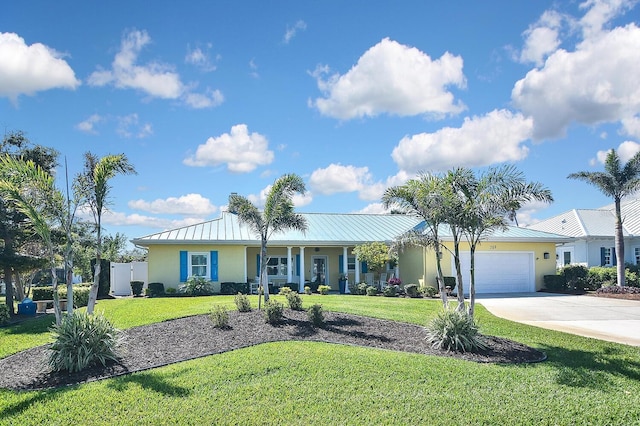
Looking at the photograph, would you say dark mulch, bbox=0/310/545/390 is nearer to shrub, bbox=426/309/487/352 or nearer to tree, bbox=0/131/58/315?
shrub, bbox=426/309/487/352

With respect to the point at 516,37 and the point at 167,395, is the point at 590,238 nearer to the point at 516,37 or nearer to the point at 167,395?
the point at 516,37

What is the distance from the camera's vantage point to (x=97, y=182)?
28.3 ft

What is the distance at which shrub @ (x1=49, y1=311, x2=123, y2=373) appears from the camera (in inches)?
297

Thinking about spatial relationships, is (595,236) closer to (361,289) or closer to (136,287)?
(361,289)

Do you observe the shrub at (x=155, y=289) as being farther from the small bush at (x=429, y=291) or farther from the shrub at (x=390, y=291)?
the small bush at (x=429, y=291)

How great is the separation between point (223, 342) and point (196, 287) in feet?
38.7

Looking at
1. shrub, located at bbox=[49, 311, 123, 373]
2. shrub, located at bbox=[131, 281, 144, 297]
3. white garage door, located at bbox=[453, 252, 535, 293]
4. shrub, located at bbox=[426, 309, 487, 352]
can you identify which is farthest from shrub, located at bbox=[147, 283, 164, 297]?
shrub, located at bbox=[426, 309, 487, 352]

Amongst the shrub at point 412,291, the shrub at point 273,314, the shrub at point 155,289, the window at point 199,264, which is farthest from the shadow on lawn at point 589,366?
the shrub at point 155,289

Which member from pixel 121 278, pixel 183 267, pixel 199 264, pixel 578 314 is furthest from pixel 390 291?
A: pixel 121 278

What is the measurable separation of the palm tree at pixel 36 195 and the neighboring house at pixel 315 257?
38.8 ft

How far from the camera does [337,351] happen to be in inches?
327

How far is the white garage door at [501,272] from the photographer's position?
71.9ft

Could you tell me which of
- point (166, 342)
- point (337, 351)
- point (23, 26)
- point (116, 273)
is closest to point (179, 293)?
point (116, 273)

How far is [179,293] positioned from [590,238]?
24.2 metres
